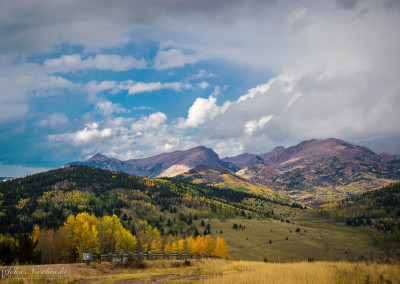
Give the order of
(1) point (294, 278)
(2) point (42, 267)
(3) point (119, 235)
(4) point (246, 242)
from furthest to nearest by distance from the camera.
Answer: (4) point (246, 242) → (3) point (119, 235) → (2) point (42, 267) → (1) point (294, 278)

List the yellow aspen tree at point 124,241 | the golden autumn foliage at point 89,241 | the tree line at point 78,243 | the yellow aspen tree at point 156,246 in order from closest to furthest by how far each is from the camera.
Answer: the tree line at point 78,243, the golden autumn foliage at point 89,241, the yellow aspen tree at point 124,241, the yellow aspen tree at point 156,246

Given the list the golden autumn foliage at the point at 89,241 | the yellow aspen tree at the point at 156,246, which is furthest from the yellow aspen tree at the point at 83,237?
the yellow aspen tree at the point at 156,246

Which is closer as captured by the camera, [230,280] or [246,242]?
[230,280]

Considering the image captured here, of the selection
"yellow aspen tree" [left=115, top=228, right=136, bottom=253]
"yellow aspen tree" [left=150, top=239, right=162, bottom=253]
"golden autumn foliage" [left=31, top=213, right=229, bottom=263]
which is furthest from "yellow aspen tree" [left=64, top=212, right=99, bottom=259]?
"yellow aspen tree" [left=150, top=239, right=162, bottom=253]

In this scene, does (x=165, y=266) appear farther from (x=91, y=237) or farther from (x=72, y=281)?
(x=91, y=237)

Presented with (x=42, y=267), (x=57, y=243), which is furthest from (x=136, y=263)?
(x=57, y=243)

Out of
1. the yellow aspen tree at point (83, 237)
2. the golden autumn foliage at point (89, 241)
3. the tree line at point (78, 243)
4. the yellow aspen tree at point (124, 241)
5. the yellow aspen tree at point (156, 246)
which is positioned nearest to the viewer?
the tree line at point (78, 243)

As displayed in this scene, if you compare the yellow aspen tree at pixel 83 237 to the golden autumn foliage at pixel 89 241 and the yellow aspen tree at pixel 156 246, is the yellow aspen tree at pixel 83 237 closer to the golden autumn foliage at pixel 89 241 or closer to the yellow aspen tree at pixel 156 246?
the golden autumn foliage at pixel 89 241

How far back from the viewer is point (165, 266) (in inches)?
1126

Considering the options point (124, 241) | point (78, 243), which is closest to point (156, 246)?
point (124, 241)

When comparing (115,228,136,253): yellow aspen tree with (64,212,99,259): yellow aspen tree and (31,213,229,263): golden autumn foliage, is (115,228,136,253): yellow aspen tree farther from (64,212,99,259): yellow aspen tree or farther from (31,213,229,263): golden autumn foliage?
(64,212,99,259): yellow aspen tree

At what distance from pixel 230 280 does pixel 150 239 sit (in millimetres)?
Answer: 124922

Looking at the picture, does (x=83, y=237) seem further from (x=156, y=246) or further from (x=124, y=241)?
(x=156, y=246)

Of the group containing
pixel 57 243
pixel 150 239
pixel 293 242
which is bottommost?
pixel 293 242
